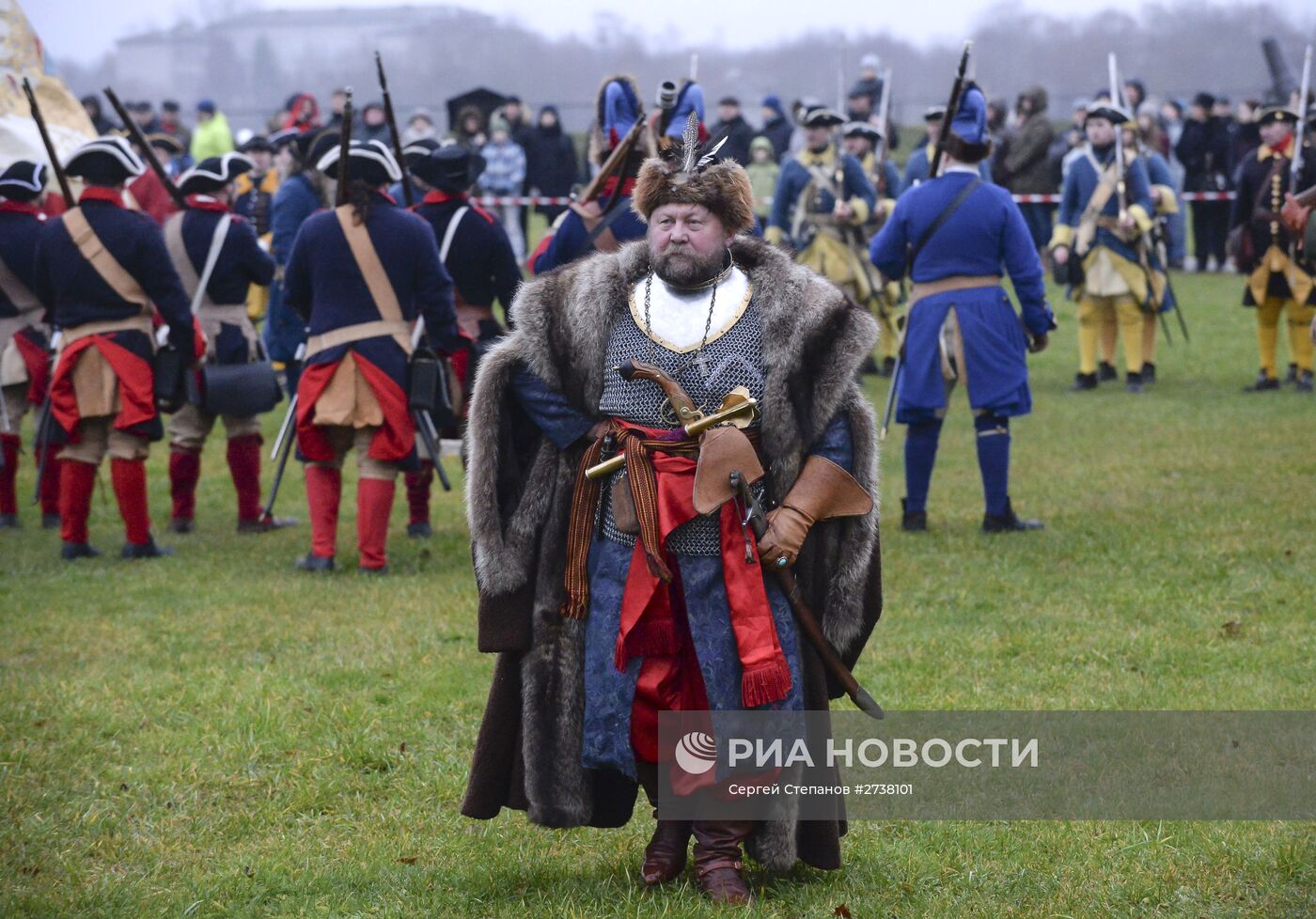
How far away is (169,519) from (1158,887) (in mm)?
7410

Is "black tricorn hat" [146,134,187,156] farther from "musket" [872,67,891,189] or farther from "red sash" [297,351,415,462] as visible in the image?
"red sash" [297,351,415,462]

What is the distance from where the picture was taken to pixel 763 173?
20344 mm

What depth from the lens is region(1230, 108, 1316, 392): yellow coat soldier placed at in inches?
529

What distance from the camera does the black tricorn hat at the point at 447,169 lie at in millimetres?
9164

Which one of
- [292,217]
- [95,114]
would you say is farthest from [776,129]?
[292,217]

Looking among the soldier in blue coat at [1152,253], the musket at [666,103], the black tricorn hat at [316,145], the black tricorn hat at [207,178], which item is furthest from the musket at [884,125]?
the black tricorn hat at [207,178]

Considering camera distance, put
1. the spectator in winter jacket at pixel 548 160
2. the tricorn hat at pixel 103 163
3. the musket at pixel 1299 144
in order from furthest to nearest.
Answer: the spectator in winter jacket at pixel 548 160 < the musket at pixel 1299 144 < the tricorn hat at pixel 103 163

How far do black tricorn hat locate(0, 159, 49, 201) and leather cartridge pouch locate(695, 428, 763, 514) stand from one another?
263 inches

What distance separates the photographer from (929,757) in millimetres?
5777

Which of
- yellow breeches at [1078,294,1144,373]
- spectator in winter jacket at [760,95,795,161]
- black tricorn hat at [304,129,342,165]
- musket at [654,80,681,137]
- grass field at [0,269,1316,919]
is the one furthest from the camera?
spectator in winter jacket at [760,95,795,161]

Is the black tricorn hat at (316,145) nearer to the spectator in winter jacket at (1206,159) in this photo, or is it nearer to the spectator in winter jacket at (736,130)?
the spectator in winter jacket at (736,130)

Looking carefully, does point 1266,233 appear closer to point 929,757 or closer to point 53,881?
point 929,757

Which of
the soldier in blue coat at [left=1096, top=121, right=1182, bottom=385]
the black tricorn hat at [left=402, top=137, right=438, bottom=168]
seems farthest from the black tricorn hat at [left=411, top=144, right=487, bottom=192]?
the soldier in blue coat at [left=1096, top=121, right=1182, bottom=385]

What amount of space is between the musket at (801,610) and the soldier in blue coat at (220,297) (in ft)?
18.2
